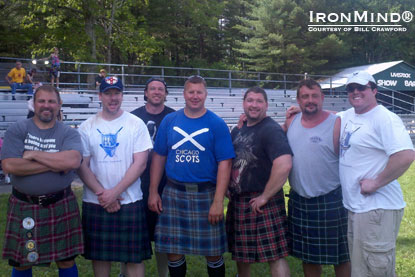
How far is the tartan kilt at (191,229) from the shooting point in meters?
3.04

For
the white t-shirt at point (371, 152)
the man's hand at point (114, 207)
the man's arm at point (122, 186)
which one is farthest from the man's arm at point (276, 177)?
the man's hand at point (114, 207)

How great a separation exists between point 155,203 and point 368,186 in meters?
1.49

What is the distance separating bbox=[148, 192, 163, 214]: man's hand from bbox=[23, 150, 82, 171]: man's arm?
62 centimetres

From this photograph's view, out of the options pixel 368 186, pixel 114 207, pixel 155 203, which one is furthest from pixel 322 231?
pixel 114 207

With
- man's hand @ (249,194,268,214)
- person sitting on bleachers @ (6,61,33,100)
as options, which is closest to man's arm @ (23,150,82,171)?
man's hand @ (249,194,268,214)

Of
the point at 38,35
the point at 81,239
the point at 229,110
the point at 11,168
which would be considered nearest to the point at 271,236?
the point at 81,239

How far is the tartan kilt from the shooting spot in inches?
120

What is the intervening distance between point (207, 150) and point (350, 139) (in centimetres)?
96

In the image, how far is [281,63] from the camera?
97.3ft

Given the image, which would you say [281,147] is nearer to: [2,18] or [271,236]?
[271,236]

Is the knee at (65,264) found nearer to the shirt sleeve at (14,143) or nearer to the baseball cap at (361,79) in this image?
the shirt sleeve at (14,143)

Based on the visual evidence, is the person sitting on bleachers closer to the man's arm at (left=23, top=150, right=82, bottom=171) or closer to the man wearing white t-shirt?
the man's arm at (left=23, top=150, right=82, bottom=171)

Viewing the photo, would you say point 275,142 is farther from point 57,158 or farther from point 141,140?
point 57,158

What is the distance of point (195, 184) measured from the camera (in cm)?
304
